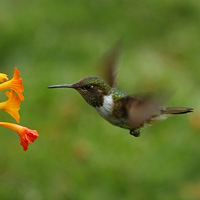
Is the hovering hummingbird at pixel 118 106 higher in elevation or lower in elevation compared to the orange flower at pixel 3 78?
lower

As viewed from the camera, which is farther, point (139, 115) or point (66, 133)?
point (66, 133)

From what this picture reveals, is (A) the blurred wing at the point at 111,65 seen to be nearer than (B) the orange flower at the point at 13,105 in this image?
No

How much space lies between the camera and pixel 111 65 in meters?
3.01

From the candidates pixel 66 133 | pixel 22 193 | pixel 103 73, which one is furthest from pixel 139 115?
pixel 66 133

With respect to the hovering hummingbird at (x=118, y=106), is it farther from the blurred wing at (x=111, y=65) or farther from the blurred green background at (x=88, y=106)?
the blurred green background at (x=88, y=106)

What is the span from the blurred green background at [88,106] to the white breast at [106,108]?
1520 millimetres

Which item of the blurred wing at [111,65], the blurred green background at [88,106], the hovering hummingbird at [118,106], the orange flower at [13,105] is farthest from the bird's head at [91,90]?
the blurred green background at [88,106]

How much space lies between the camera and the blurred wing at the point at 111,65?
9.79ft

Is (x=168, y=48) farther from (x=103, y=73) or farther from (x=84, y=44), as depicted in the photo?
(x=103, y=73)

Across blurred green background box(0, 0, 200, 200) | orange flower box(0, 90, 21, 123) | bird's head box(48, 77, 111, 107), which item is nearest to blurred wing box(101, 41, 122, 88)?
bird's head box(48, 77, 111, 107)

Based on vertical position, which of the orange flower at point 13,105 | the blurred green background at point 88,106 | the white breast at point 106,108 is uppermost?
the orange flower at point 13,105

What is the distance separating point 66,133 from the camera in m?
5.31

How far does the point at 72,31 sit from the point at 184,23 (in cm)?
168

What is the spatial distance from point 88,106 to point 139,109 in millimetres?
3181
